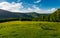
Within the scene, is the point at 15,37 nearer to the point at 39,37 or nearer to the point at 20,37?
the point at 20,37

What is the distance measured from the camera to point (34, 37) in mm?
44219

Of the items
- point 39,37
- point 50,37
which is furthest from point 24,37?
point 50,37

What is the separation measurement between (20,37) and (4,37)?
473 cm

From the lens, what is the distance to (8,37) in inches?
1738

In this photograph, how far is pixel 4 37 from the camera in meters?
43.9

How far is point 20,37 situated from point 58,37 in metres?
11.3

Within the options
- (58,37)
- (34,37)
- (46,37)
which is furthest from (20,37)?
(58,37)

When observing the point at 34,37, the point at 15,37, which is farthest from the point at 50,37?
the point at 15,37

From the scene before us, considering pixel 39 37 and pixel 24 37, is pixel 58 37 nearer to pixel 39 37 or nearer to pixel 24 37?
pixel 39 37

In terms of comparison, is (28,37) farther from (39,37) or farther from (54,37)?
(54,37)

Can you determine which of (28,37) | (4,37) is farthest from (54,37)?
(4,37)

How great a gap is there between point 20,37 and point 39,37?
224 inches

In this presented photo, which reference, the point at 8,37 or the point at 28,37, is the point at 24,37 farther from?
the point at 8,37

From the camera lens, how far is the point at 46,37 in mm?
44156
